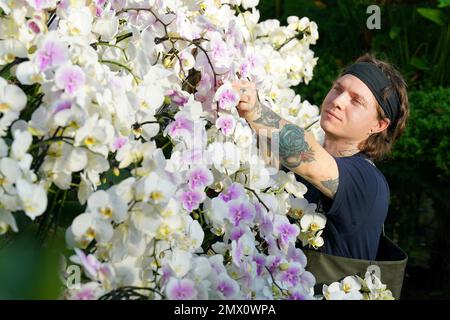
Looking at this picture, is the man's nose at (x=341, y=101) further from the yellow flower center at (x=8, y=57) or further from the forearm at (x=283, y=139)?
the yellow flower center at (x=8, y=57)

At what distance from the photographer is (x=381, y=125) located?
2652 mm

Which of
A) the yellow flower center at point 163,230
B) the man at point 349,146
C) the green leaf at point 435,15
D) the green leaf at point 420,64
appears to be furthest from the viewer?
the green leaf at point 420,64

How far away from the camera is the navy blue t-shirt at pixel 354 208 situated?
7.52ft

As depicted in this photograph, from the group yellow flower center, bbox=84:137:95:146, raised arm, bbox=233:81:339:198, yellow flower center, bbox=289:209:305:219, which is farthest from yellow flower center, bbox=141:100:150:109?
yellow flower center, bbox=289:209:305:219

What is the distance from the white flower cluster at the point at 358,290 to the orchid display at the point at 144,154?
0.14 metres

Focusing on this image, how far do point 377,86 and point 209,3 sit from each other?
0.65 metres

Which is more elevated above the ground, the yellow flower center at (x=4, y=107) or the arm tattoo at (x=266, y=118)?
the yellow flower center at (x=4, y=107)

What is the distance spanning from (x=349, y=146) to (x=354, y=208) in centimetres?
33

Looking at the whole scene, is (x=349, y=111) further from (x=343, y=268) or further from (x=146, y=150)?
(x=146, y=150)

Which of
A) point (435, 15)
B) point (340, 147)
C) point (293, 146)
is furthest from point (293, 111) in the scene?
point (435, 15)

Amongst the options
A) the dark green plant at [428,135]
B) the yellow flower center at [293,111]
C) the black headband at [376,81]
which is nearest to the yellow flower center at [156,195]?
the black headband at [376,81]

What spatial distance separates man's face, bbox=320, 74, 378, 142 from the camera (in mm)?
2531

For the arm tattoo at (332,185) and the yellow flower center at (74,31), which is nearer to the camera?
the yellow flower center at (74,31)
